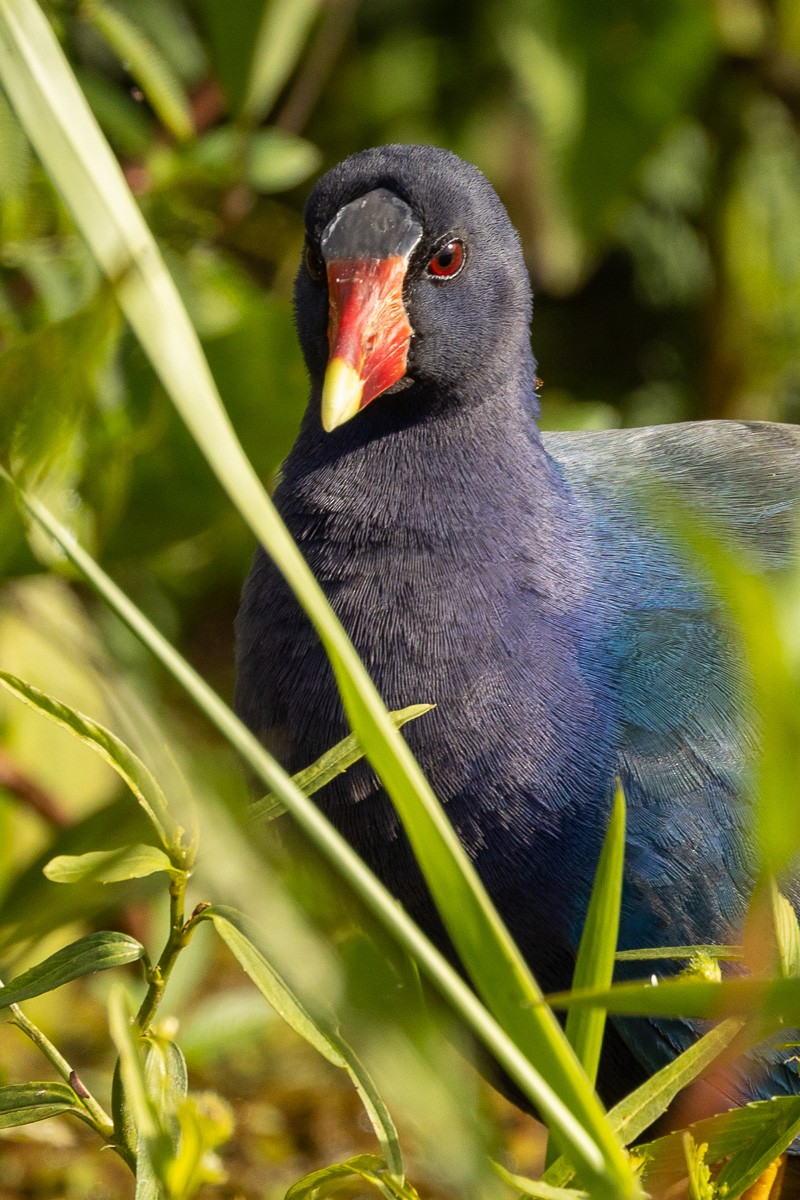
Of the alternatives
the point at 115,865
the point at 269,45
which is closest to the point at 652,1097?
the point at 115,865

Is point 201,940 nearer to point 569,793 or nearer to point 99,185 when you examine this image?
point 569,793

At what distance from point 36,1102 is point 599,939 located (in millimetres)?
377

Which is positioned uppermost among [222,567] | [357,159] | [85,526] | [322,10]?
[322,10]

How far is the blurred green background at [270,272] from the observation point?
1132 mm

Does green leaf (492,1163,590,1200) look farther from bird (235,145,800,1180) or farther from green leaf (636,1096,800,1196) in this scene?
bird (235,145,800,1180)

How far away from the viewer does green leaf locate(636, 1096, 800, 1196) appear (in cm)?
85

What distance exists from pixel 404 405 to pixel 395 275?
133mm

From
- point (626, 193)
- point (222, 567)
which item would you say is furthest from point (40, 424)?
point (626, 193)

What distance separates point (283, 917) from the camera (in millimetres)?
637

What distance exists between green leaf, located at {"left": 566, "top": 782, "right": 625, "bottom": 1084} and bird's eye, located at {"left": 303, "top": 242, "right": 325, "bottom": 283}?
0.70m

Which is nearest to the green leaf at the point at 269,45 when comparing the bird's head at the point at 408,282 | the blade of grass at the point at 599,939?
the bird's head at the point at 408,282

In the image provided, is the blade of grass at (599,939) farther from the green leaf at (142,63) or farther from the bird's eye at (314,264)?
the green leaf at (142,63)

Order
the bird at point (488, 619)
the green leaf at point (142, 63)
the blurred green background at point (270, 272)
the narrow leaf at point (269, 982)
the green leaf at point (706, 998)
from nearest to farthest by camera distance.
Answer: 1. the green leaf at point (706, 998)
2. the narrow leaf at point (269, 982)
3. the blurred green background at point (270, 272)
4. the bird at point (488, 619)
5. the green leaf at point (142, 63)

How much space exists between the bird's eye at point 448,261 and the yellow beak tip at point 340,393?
18cm
